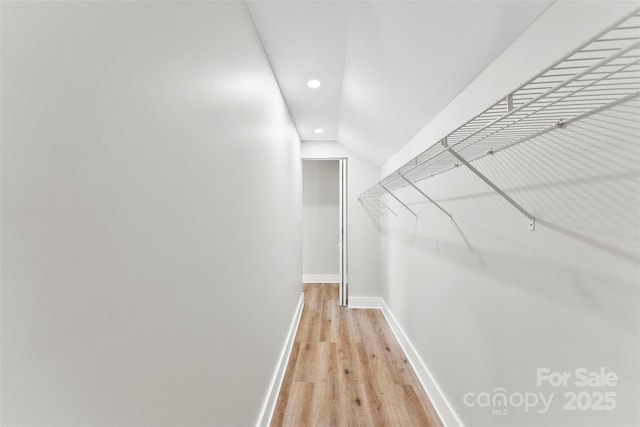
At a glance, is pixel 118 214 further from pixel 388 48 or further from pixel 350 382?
pixel 350 382

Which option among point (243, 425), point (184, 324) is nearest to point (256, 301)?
point (243, 425)

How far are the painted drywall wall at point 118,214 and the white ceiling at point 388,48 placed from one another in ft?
1.82

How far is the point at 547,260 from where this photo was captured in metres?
0.98

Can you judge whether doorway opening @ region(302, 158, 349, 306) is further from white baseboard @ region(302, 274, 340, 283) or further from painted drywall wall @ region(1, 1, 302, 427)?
painted drywall wall @ region(1, 1, 302, 427)

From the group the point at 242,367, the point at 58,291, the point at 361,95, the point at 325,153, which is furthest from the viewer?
the point at 325,153

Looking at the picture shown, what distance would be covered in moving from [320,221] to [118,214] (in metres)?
4.92

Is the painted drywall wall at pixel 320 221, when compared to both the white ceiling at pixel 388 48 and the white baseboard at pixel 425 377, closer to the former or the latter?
the white baseboard at pixel 425 377

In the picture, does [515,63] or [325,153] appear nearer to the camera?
[515,63]

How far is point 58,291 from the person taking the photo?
1.41 ft

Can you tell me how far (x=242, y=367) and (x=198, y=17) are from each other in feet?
4.37

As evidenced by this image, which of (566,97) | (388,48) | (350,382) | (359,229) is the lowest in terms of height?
(350,382)

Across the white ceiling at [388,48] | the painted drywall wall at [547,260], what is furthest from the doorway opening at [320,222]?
the painted drywall wall at [547,260]

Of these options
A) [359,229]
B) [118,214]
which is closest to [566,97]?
[118,214]

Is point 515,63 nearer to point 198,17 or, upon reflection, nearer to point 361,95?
point 198,17
